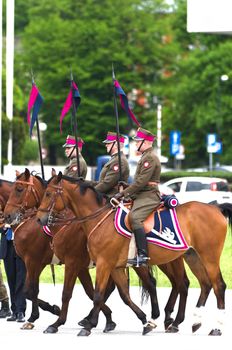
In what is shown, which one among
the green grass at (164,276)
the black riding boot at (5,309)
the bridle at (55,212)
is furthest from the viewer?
the green grass at (164,276)

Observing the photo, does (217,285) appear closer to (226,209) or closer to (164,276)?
(226,209)

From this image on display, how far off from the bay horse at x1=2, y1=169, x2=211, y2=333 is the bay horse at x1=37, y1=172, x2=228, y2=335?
1.22 feet

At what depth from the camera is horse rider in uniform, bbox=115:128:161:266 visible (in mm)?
17234

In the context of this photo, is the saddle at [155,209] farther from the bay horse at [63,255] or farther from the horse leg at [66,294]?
the horse leg at [66,294]

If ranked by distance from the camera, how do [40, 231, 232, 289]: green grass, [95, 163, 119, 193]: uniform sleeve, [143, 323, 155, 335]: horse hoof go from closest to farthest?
[143, 323, 155, 335]: horse hoof → [95, 163, 119, 193]: uniform sleeve → [40, 231, 232, 289]: green grass

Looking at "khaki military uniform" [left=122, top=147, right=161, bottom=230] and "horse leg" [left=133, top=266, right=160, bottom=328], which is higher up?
"khaki military uniform" [left=122, top=147, right=161, bottom=230]

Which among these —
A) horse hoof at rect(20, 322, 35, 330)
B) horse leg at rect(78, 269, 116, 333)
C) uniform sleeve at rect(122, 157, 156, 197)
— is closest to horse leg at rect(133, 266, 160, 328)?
horse leg at rect(78, 269, 116, 333)

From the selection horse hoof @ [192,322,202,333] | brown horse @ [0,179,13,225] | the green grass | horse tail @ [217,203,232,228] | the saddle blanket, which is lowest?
the green grass

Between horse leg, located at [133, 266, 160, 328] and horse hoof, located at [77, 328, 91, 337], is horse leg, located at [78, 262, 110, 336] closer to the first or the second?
horse hoof, located at [77, 328, 91, 337]

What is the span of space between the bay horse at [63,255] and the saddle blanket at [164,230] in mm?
759

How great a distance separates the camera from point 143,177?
694 inches

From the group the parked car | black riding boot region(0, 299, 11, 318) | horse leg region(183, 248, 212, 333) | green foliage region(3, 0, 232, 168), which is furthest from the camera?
green foliage region(3, 0, 232, 168)

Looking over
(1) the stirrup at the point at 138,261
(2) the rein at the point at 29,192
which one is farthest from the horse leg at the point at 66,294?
(2) the rein at the point at 29,192

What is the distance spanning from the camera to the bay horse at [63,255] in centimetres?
1780
